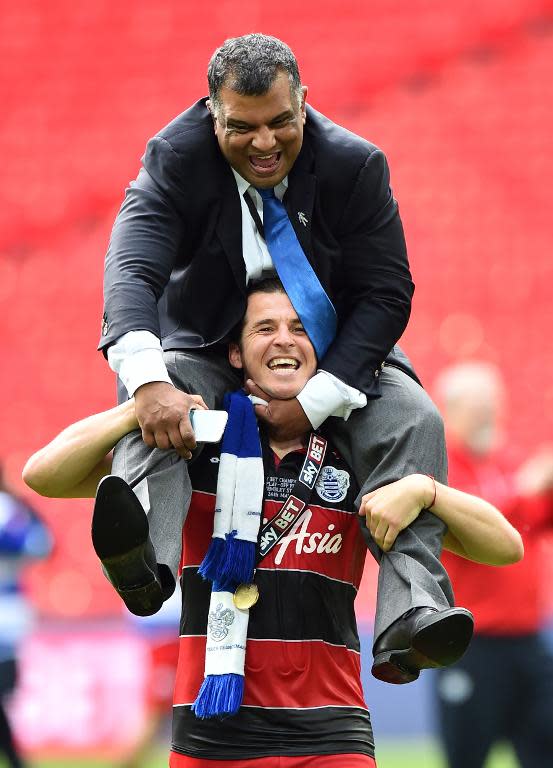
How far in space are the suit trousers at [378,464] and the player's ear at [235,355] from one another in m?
0.03

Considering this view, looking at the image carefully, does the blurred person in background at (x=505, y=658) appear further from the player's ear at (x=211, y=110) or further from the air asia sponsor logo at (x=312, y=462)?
the player's ear at (x=211, y=110)

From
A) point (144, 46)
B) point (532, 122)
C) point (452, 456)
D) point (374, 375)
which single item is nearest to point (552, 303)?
point (532, 122)

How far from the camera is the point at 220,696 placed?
296cm

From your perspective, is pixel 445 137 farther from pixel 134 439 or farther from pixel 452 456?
pixel 134 439

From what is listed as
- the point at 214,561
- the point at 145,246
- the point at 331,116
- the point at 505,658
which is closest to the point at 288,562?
the point at 214,561

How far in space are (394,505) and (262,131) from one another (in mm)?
828

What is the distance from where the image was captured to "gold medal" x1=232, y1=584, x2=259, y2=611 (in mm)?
3057

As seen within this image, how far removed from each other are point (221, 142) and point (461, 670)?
284 centimetres

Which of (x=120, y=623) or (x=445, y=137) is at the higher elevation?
(x=445, y=137)

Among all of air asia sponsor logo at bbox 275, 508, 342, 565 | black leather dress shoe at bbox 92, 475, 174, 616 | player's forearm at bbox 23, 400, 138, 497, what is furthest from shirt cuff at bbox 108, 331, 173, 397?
air asia sponsor logo at bbox 275, 508, 342, 565

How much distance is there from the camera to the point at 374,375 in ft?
10.4

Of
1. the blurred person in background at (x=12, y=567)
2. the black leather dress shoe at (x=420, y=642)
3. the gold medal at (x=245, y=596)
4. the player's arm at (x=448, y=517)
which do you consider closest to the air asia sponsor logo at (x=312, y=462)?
the player's arm at (x=448, y=517)

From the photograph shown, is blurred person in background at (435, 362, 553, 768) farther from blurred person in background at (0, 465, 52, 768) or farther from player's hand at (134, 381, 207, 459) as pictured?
player's hand at (134, 381, 207, 459)

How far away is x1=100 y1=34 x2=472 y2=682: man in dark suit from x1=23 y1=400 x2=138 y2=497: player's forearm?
0.14 feet
